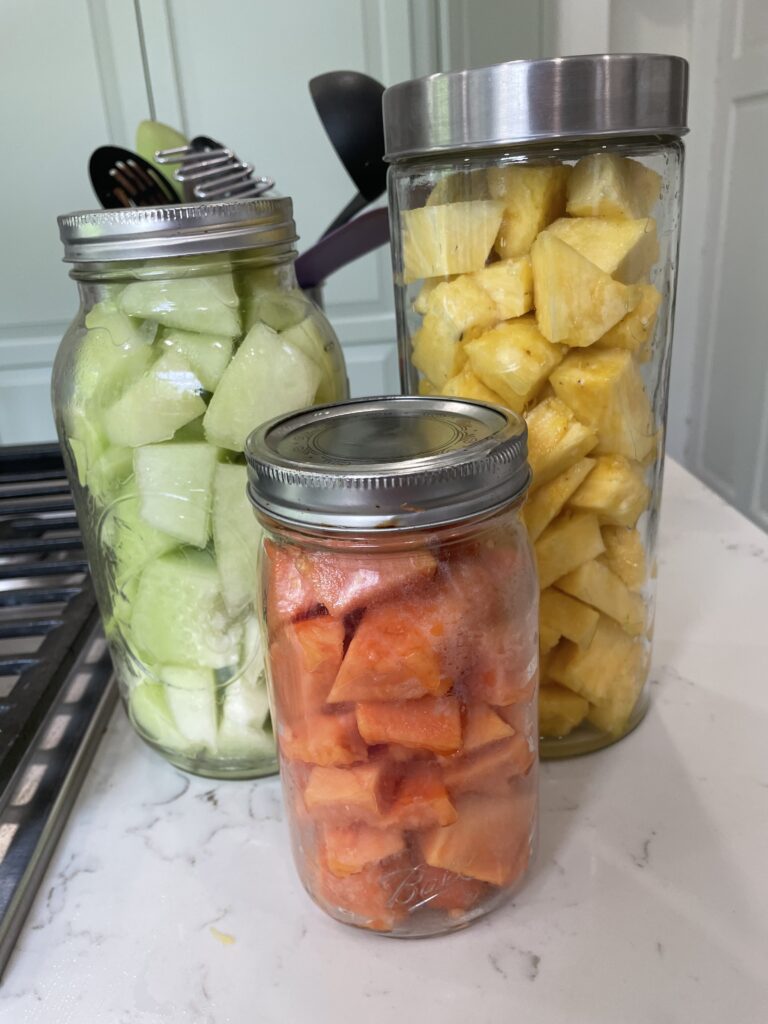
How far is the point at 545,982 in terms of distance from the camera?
1.18ft

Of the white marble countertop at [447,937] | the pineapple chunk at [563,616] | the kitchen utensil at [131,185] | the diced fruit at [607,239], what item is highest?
the kitchen utensil at [131,185]

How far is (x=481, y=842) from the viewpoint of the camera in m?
0.38

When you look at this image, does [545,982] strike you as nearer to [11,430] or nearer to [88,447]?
[88,447]

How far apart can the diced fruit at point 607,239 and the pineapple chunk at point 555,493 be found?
99 millimetres

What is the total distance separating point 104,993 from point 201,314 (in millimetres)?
326

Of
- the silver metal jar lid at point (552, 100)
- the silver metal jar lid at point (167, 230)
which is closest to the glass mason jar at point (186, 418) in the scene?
the silver metal jar lid at point (167, 230)

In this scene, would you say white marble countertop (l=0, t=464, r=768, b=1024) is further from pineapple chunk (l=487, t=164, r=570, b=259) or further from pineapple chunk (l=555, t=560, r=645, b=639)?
pineapple chunk (l=487, t=164, r=570, b=259)

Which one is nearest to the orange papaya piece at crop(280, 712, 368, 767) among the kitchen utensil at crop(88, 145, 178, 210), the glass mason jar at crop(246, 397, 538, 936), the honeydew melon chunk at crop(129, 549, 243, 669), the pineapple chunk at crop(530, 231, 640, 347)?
the glass mason jar at crop(246, 397, 538, 936)

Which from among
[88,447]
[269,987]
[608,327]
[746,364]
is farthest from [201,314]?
[746,364]

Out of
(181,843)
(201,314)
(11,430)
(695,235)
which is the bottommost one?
(11,430)

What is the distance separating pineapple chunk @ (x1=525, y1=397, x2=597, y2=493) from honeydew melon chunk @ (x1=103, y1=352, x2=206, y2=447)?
176mm

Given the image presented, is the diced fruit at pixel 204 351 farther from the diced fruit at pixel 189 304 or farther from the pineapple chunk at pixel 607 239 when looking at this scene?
the pineapple chunk at pixel 607 239

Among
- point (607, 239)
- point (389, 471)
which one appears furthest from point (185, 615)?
point (607, 239)

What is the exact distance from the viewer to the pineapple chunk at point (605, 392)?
16.5 inches
